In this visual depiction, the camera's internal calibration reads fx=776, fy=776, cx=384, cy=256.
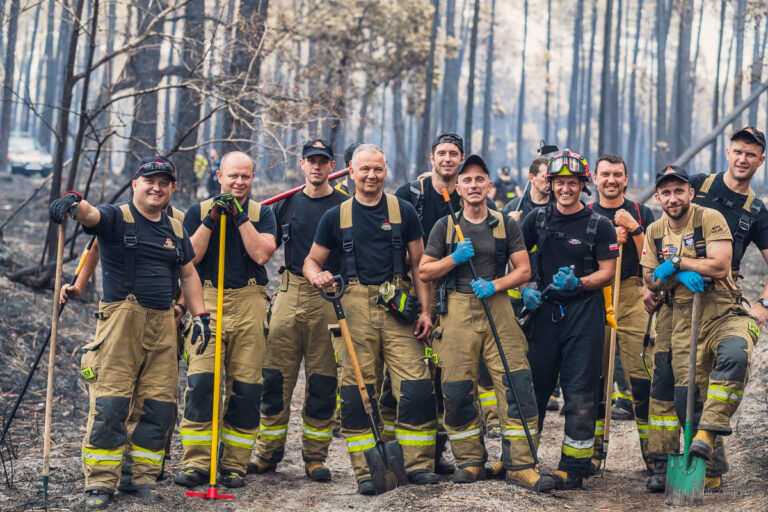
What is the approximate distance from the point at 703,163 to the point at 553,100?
64.3 feet

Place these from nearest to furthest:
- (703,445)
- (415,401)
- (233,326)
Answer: (703,445)
(415,401)
(233,326)

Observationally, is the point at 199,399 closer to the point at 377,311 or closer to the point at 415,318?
the point at 377,311

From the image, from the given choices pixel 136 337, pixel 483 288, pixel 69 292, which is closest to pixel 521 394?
pixel 483 288

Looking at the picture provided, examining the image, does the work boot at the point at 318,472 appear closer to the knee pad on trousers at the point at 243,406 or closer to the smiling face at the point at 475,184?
the knee pad on trousers at the point at 243,406

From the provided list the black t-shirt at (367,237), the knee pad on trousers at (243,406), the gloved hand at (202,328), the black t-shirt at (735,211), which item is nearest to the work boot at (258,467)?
the knee pad on trousers at (243,406)

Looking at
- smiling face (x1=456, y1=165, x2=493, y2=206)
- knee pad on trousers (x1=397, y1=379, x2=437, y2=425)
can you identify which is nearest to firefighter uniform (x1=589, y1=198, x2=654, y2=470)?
smiling face (x1=456, y1=165, x2=493, y2=206)

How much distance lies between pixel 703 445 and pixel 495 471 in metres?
1.61

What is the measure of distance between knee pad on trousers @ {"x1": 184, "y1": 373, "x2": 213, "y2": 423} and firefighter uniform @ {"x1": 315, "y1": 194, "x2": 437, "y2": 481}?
41.3 inches

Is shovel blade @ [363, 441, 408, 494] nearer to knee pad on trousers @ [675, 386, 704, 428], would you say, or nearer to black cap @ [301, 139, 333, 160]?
knee pad on trousers @ [675, 386, 704, 428]

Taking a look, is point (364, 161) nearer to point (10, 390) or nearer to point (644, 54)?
point (10, 390)

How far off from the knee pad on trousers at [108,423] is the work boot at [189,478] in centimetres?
65

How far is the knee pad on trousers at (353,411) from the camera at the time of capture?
6.06 m

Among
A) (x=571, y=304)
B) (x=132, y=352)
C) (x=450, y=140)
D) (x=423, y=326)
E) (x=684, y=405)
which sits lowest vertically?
(x=684, y=405)

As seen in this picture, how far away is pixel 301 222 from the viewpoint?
6.79 metres
